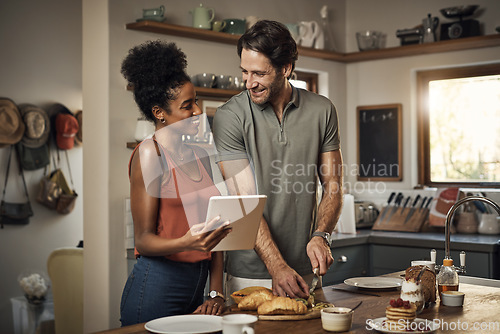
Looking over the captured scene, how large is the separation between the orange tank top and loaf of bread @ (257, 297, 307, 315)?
359 mm

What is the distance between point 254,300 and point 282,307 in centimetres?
12

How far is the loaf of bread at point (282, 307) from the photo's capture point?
196cm

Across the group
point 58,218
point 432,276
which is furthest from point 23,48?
point 432,276

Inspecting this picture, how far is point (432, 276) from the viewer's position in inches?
88.5

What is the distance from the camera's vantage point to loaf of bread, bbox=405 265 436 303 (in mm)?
2178

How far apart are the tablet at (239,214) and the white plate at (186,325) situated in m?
0.26

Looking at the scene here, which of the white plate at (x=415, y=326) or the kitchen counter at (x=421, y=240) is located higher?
the kitchen counter at (x=421, y=240)

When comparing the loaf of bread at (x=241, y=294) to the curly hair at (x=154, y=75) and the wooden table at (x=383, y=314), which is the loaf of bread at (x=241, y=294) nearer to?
the wooden table at (x=383, y=314)

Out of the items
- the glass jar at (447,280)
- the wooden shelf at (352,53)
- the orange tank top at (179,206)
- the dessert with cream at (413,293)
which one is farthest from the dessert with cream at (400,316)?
the wooden shelf at (352,53)

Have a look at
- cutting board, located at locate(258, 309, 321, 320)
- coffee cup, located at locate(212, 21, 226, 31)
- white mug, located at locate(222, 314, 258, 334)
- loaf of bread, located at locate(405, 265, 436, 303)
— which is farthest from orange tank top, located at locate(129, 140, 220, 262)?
coffee cup, located at locate(212, 21, 226, 31)

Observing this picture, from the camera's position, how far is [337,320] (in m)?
1.80

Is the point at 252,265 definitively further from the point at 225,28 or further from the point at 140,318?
the point at 225,28

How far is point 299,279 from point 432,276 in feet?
1.56

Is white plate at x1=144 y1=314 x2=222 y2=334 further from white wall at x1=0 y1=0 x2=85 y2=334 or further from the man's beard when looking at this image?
white wall at x1=0 y1=0 x2=85 y2=334
